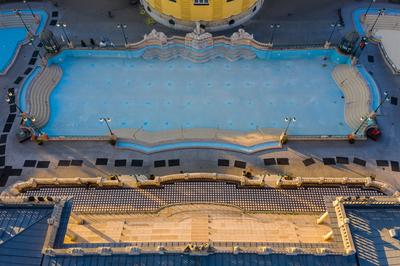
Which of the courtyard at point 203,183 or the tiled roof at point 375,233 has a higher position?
the courtyard at point 203,183

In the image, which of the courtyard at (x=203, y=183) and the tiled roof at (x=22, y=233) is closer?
the tiled roof at (x=22, y=233)

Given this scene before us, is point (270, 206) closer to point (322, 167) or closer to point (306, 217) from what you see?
point (306, 217)

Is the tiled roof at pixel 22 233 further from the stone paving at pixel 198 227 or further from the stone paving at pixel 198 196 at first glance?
the stone paving at pixel 198 196

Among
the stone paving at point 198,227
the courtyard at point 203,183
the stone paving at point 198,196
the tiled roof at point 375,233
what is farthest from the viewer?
the stone paving at point 198,196

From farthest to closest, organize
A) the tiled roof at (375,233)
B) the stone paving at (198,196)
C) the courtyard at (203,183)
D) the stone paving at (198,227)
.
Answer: the stone paving at (198,196), the stone paving at (198,227), the courtyard at (203,183), the tiled roof at (375,233)

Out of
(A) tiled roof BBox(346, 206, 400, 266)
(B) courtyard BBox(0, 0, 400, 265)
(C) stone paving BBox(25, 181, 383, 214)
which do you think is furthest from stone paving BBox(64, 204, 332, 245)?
(A) tiled roof BBox(346, 206, 400, 266)

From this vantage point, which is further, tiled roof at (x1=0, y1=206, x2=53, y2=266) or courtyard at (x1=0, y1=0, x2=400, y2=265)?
courtyard at (x1=0, y1=0, x2=400, y2=265)

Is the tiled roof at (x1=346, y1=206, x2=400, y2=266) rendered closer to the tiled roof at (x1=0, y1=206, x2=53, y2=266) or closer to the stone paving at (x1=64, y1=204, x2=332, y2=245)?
the stone paving at (x1=64, y1=204, x2=332, y2=245)

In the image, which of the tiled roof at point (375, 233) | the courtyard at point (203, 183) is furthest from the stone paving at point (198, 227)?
the tiled roof at point (375, 233)

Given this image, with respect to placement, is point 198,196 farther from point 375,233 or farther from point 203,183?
point 375,233

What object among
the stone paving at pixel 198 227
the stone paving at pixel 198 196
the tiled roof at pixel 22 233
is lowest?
the tiled roof at pixel 22 233

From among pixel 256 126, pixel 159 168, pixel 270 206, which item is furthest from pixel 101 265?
pixel 256 126
